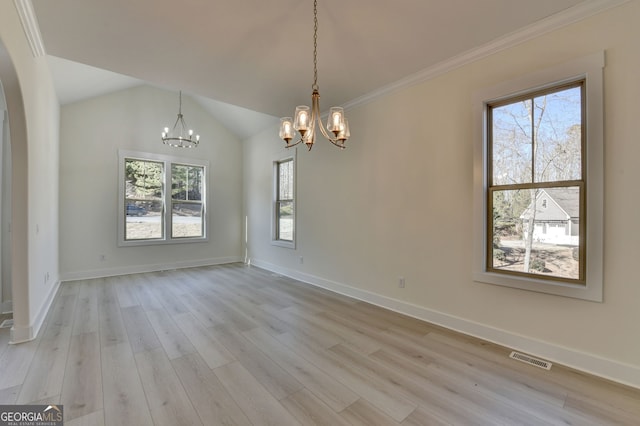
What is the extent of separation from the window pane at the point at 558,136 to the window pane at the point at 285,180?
400 cm

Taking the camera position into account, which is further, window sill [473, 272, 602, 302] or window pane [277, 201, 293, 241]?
window pane [277, 201, 293, 241]

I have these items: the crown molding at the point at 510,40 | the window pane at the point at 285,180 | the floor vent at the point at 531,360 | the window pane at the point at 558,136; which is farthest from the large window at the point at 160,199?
the window pane at the point at 558,136

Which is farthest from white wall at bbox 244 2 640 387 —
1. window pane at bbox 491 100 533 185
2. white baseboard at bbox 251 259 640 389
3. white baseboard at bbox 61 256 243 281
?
white baseboard at bbox 61 256 243 281

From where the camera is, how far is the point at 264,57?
2.97 metres

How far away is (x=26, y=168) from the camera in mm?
2604

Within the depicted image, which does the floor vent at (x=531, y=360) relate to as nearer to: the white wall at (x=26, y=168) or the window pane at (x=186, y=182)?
the white wall at (x=26, y=168)

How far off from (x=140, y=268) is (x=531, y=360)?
638 centimetres

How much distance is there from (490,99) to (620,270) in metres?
1.77

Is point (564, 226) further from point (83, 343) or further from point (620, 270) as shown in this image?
point (83, 343)

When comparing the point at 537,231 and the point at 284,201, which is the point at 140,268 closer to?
the point at 284,201

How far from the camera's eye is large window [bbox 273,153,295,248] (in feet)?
17.9

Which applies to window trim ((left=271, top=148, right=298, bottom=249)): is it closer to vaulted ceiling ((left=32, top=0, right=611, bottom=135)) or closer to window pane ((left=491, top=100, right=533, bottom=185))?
vaulted ceiling ((left=32, top=0, right=611, bottom=135))

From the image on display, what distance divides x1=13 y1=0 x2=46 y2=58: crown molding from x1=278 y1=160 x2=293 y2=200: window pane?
3.65 m

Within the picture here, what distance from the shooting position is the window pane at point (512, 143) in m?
2.58
